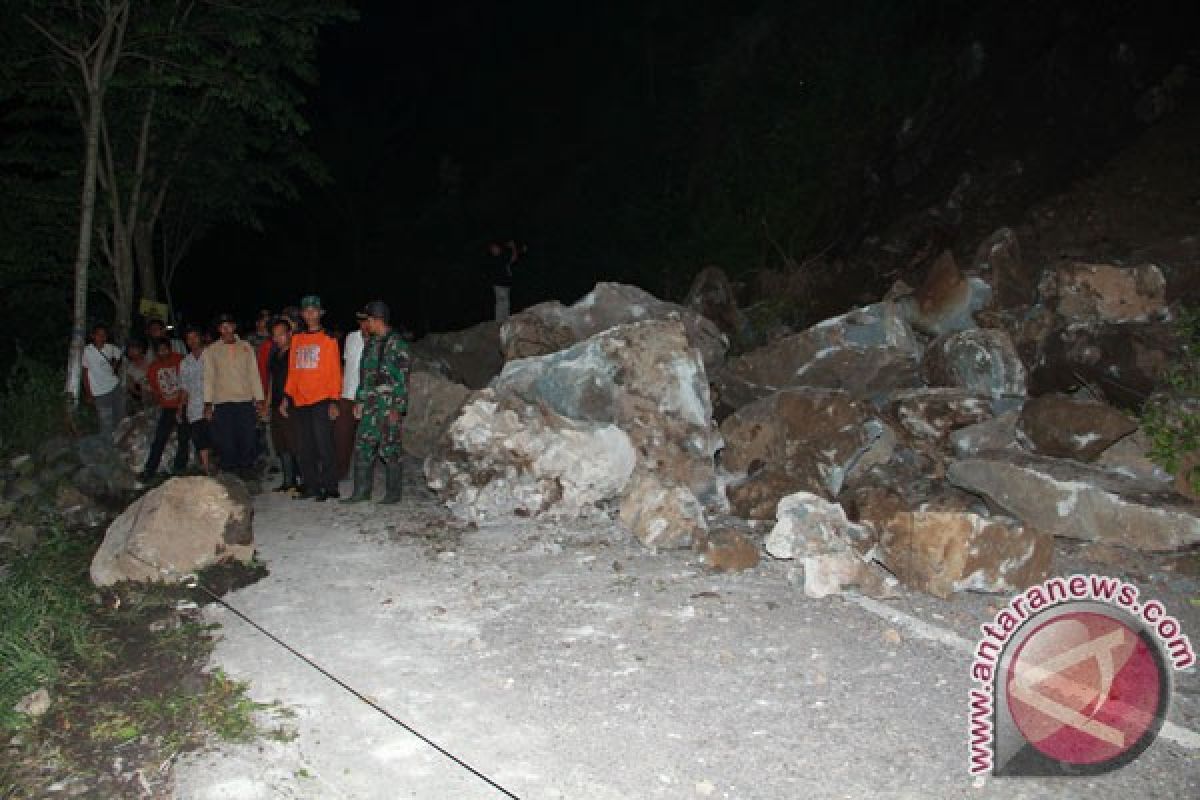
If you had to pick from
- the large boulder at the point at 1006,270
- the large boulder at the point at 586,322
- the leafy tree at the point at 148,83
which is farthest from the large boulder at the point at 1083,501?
the leafy tree at the point at 148,83

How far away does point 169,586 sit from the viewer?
4.66 m

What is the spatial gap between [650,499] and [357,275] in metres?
22.6

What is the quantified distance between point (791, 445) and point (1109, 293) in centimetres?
350

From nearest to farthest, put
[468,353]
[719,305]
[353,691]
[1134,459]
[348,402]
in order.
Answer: [353,691], [1134,459], [348,402], [719,305], [468,353]

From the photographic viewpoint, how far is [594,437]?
20.1 ft

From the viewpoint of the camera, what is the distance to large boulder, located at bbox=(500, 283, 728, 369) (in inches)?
322

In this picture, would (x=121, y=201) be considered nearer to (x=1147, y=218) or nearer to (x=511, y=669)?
(x=511, y=669)

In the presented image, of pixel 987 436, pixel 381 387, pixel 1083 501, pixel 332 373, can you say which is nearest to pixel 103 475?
pixel 332 373

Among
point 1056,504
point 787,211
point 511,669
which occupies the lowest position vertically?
point 511,669

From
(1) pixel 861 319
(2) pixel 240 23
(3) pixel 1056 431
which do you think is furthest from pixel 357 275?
(3) pixel 1056 431

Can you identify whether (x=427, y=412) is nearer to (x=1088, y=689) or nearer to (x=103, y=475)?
(x=103, y=475)

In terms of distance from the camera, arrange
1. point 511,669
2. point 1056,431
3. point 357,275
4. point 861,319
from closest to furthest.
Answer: point 511,669
point 1056,431
point 861,319
point 357,275

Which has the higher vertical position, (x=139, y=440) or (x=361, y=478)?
(x=139, y=440)

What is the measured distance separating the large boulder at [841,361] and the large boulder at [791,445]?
90 cm
